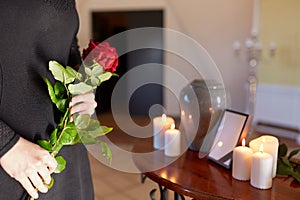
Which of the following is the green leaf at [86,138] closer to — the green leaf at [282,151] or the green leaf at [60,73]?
the green leaf at [60,73]

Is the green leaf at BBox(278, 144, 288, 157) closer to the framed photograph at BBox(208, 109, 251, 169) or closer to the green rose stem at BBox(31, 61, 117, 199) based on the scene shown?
the framed photograph at BBox(208, 109, 251, 169)

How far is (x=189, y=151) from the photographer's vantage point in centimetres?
123

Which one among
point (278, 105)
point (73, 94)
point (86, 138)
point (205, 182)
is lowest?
point (278, 105)

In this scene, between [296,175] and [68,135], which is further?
[296,175]

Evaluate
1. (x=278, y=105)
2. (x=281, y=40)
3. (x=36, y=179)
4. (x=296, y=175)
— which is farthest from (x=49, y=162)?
(x=281, y=40)

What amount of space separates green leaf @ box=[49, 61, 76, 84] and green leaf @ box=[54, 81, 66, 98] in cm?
2

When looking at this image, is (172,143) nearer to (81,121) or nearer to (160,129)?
(160,129)

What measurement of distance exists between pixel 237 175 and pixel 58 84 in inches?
23.6

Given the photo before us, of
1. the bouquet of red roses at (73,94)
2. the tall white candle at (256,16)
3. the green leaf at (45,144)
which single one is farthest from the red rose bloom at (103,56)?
the tall white candle at (256,16)

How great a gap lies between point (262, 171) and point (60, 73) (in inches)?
23.9

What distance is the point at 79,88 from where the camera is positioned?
2.31 ft

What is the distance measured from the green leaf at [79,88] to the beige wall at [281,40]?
3.43m

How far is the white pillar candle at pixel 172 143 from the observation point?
1185 millimetres

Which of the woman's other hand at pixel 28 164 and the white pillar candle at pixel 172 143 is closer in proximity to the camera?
the woman's other hand at pixel 28 164
